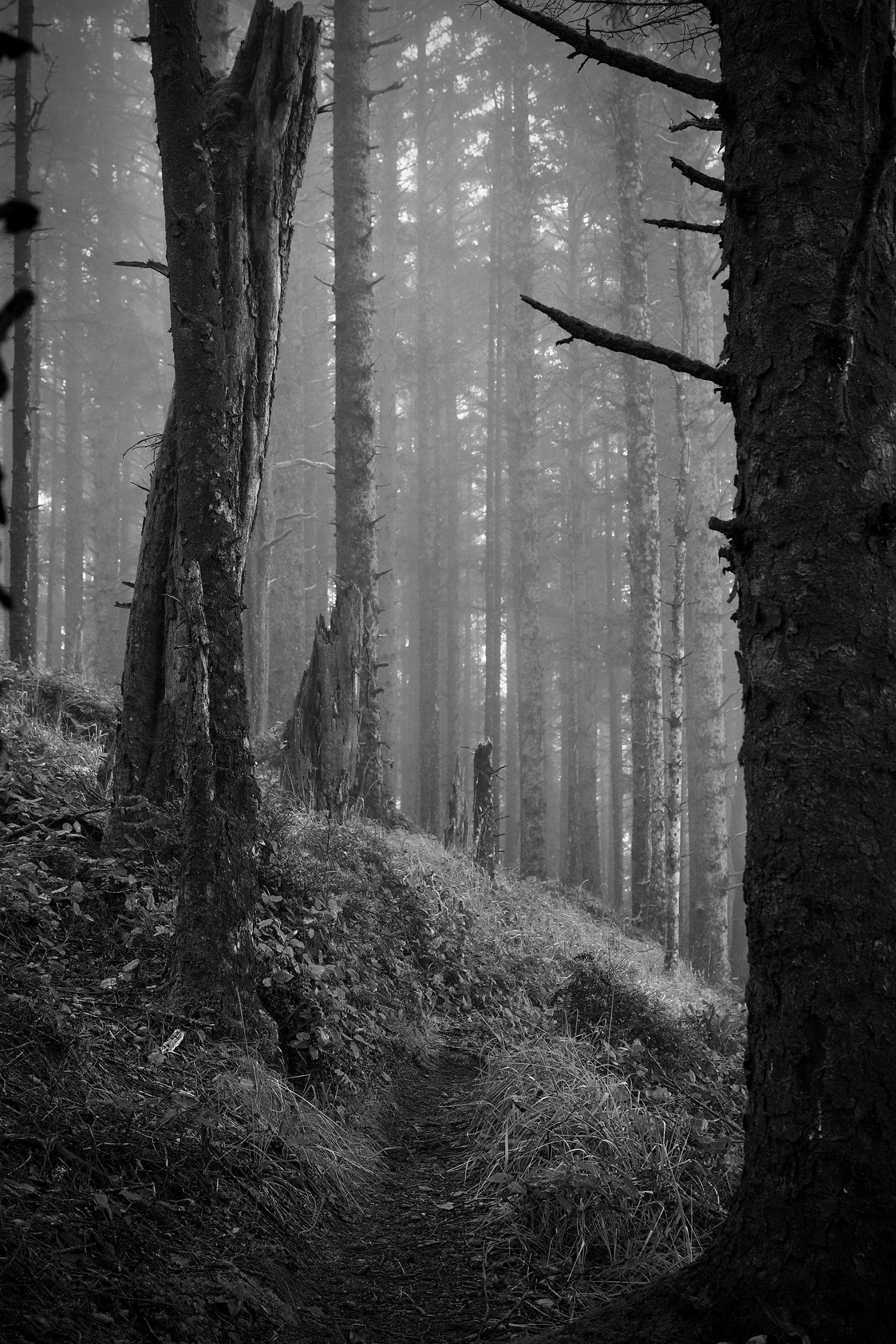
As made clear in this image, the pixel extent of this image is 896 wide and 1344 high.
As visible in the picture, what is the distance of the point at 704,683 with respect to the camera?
50.0 feet

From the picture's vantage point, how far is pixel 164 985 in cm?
399

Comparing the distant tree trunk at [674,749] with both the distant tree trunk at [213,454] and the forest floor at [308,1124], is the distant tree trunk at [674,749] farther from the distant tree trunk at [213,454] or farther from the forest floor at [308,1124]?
the distant tree trunk at [213,454]

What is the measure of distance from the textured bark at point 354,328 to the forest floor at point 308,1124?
17.5ft

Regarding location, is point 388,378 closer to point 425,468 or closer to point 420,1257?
point 425,468

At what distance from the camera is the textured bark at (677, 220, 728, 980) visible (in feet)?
46.9

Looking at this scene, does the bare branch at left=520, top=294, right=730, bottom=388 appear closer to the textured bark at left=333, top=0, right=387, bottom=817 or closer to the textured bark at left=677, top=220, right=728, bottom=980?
the textured bark at left=333, top=0, right=387, bottom=817

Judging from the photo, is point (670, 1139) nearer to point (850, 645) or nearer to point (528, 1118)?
point (528, 1118)

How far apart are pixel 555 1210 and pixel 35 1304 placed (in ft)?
6.54

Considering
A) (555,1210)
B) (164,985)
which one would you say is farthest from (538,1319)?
(164,985)

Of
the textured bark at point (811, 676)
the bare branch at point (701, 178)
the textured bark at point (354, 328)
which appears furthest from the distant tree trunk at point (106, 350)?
the textured bark at point (811, 676)

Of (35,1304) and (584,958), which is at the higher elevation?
→ (35,1304)

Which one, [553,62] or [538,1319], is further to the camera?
[553,62]

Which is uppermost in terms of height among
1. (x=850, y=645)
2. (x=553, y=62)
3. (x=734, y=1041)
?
(x=553, y=62)

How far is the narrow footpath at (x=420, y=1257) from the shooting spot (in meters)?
2.74
